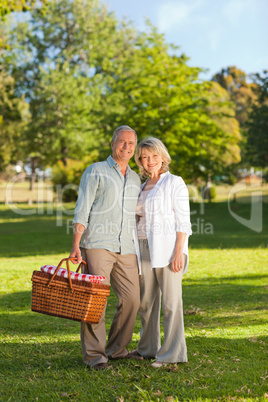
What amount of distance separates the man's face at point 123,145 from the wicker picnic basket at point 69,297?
113 centimetres

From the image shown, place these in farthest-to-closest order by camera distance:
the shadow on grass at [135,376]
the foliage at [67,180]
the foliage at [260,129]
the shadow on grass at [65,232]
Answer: the foliage at [67,180]
the foliage at [260,129]
the shadow on grass at [65,232]
the shadow on grass at [135,376]

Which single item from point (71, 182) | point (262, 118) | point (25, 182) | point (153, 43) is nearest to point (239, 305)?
point (153, 43)

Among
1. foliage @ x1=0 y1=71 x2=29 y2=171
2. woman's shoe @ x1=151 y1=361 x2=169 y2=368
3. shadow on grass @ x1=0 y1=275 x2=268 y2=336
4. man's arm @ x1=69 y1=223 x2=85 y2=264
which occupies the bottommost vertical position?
shadow on grass @ x1=0 y1=275 x2=268 y2=336

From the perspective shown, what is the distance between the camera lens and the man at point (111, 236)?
4383 mm

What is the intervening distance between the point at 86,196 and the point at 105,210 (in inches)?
8.7

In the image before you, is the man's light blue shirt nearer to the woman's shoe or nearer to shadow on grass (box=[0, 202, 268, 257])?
the woman's shoe

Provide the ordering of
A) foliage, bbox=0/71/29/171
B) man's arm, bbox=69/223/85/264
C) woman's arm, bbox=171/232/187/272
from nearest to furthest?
man's arm, bbox=69/223/85/264 → woman's arm, bbox=171/232/187/272 → foliage, bbox=0/71/29/171

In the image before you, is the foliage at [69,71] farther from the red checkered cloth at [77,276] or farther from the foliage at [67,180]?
the red checkered cloth at [77,276]

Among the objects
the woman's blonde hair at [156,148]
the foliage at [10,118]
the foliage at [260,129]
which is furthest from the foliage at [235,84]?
the woman's blonde hair at [156,148]

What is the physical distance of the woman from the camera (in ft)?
14.4

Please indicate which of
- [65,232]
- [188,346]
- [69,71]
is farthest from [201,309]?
[69,71]

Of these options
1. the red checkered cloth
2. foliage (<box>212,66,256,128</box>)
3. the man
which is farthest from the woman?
foliage (<box>212,66,256,128</box>)

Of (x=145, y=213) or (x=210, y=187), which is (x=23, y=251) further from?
(x=210, y=187)

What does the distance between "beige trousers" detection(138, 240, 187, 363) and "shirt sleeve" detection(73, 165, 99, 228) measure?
61 cm
